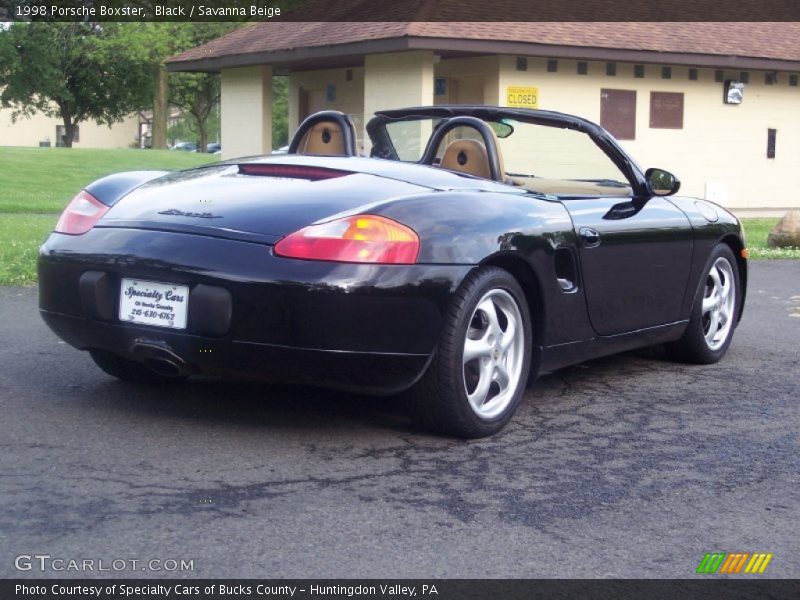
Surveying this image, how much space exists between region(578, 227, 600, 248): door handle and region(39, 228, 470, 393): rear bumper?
96cm

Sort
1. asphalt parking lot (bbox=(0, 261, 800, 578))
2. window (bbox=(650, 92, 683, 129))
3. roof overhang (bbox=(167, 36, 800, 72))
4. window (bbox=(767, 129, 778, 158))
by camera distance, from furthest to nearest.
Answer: window (bbox=(767, 129, 778, 158)) < window (bbox=(650, 92, 683, 129)) < roof overhang (bbox=(167, 36, 800, 72)) < asphalt parking lot (bbox=(0, 261, 800, 578))

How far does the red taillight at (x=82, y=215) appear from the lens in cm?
489

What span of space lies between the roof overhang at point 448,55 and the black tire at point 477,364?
1313 centimetres

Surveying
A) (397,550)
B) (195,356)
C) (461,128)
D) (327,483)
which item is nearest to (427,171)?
(461,128)

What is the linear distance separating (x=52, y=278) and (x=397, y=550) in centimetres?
218

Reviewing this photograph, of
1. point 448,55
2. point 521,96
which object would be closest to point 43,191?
point 448,55

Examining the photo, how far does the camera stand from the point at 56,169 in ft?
114

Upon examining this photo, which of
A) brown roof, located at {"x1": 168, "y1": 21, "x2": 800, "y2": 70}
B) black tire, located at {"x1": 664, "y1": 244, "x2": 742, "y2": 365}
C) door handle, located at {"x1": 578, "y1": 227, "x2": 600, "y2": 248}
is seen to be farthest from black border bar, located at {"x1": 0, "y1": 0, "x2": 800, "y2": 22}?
door handle, located at {"x1": 578, "y1": 227, "x2": 600, "y2": 248}

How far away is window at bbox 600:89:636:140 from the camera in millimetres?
20297

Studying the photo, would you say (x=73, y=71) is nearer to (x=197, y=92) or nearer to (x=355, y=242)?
(x=197, y=92)

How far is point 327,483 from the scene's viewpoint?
3984mm

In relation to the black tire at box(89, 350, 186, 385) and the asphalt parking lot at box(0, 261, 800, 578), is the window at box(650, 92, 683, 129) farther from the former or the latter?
the black tire at box(89, 350, 186, 385)
